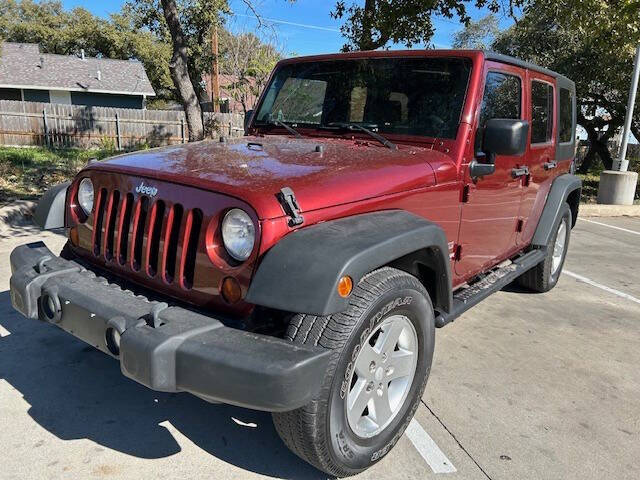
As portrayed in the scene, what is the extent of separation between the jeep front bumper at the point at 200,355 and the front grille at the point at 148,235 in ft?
0.70

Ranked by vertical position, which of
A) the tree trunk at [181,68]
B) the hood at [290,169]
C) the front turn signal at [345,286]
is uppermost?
the tree trunk at [181,68]

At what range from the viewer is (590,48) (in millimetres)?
15055

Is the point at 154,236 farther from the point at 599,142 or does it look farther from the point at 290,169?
the point at 599,142

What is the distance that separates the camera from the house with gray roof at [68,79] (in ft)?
98.8

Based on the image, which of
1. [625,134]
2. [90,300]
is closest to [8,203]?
[90,300]

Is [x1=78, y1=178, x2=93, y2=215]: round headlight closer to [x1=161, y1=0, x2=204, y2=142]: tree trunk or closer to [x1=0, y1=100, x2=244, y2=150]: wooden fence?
[x1=161, y1=0, x2=204, y2=142]: tree trunk

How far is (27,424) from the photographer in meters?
2.77

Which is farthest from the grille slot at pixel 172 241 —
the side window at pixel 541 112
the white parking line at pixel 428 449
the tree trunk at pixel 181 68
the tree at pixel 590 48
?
the tree at pixel 590 48

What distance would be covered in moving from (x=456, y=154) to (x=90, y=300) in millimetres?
2107

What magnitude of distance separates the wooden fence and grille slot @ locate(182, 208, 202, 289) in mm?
17746

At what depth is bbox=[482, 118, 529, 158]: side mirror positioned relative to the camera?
307cm

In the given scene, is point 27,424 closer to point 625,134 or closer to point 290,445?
point 290,445

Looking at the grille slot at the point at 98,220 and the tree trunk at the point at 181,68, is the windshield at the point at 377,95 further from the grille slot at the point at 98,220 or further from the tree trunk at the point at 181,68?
the tree trunk at the point at 181,68

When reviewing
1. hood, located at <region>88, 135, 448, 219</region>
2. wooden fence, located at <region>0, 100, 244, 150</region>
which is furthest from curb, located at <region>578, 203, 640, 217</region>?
wooden fence, located at <region>0, 100, 244, 150</region>
